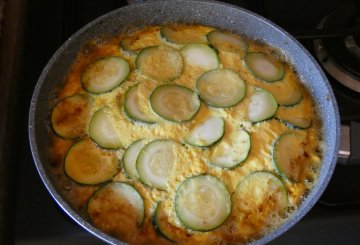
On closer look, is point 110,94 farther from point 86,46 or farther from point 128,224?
point 128,224

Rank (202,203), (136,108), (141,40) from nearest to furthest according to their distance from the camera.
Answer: (202,203) → (136,108) → (141,40)

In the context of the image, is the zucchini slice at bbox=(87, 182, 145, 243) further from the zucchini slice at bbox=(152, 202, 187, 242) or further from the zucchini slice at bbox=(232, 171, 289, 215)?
the zucchini slice at bbox=(232, 171, 289, 215)

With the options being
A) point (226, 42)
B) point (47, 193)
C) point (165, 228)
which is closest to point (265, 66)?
point (226, 42)

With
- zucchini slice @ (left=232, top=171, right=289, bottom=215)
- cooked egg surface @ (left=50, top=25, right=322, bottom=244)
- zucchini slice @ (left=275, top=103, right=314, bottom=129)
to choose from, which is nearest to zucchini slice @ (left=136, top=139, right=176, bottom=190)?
cooked egg surface @ (left=50, top=25, right=322, bottom=244)

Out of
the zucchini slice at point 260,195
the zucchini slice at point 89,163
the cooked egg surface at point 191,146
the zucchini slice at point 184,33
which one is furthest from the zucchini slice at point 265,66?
the zucchini slice at point 89,163

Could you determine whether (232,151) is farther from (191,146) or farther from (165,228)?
(165,228)

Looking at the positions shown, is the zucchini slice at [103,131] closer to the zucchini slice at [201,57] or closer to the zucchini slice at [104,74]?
the zucchini slice at [104,74]

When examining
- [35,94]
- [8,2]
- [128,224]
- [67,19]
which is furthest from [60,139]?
[8,2]

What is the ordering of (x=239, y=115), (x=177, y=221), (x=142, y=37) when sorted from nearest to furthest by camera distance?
1. (x=177, y=221)
2. (x=239, y=115)
3. (x=142, y=37)
